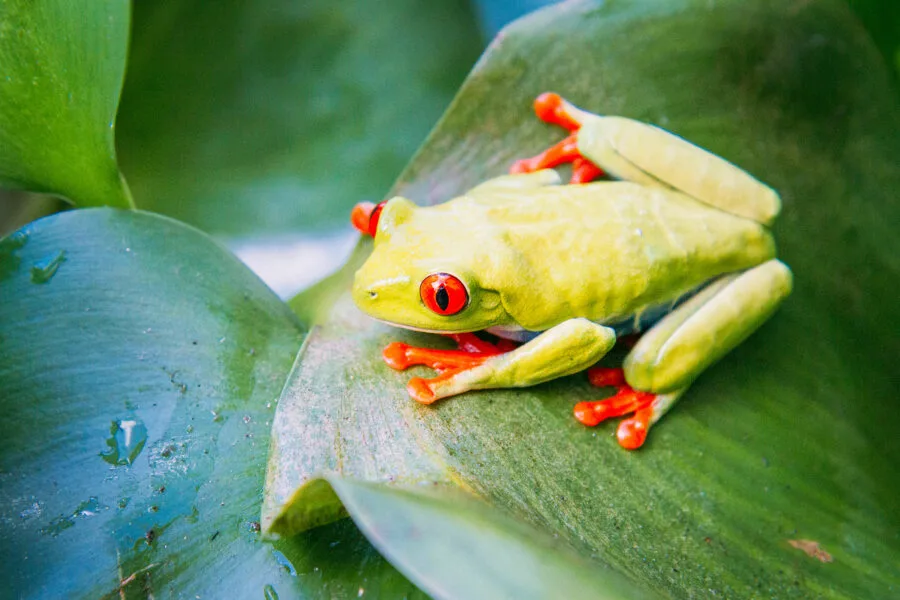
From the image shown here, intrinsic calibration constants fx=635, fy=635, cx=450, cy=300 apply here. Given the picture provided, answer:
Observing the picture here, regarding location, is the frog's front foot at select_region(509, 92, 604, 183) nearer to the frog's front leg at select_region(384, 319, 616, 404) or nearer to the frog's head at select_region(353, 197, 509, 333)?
the frog's head at select_region(353, 197, 509, 333)

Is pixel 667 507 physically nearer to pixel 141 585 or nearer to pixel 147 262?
pixel 141 585

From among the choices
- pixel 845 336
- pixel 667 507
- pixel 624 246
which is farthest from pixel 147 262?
pixel 845 336

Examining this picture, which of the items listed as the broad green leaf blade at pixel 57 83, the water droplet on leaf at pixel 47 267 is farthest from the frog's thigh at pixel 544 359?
the broad green leaf blade at pixel 57 83

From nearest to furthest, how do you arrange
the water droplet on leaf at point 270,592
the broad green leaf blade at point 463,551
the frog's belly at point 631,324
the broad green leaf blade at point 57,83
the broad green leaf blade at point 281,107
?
the broad green leaf blade at point 463,551 < the water droplet on leaf at point 270,592 < the broad green leaf blade at point 57,83 < the frog's belly at point 631,324 < the broad green leaf blade at point 281,107

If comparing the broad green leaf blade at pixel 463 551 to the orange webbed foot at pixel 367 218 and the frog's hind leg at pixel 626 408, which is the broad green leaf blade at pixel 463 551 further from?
the orange webbed foot at pixel 367 218

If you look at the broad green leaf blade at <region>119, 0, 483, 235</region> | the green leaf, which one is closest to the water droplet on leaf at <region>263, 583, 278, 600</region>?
the green leaf
